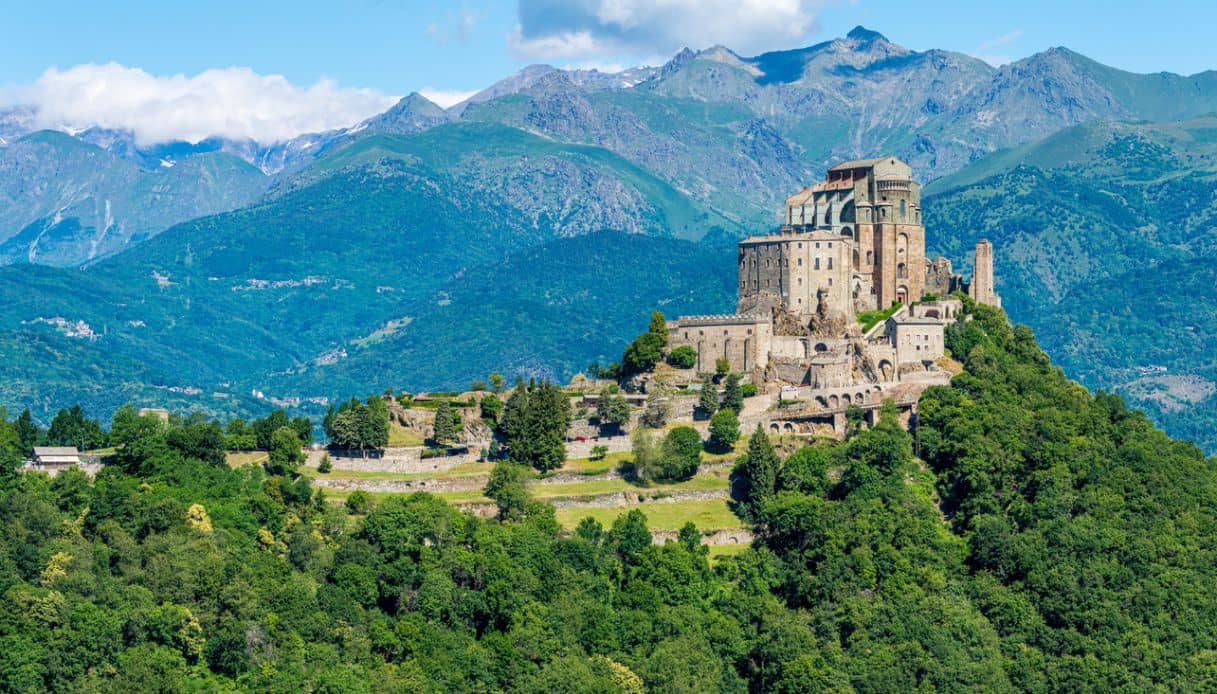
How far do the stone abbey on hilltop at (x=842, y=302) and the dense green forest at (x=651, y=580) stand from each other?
5955 millimetres

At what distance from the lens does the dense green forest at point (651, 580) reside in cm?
9700

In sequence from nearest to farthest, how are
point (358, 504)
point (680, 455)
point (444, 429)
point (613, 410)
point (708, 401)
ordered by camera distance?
point (358, 504) < point (680, 455) < point (444, 429) < point (613, 410) < point (708, 401)

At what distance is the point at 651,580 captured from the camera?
107m

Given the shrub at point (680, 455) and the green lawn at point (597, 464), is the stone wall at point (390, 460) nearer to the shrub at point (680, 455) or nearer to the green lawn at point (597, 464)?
the green lawn at point (597, 464)

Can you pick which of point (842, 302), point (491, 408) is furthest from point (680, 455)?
point (842, 302)

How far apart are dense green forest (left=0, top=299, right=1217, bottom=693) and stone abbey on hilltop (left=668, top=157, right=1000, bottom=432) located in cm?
596

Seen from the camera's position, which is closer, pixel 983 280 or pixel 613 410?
pixel 613 410

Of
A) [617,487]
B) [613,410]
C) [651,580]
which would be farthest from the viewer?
[613,410]

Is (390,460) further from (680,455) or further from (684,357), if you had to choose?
(684,357)

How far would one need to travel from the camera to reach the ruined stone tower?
141 m

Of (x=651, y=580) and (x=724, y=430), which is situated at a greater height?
(x=724, y=430)

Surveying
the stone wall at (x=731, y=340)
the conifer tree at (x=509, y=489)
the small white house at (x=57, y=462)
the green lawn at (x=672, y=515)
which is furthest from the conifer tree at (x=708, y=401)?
the small white house at (x=57, y=462)

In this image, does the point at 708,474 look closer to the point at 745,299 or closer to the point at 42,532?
the point at 745,299

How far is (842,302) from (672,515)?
2356cm
